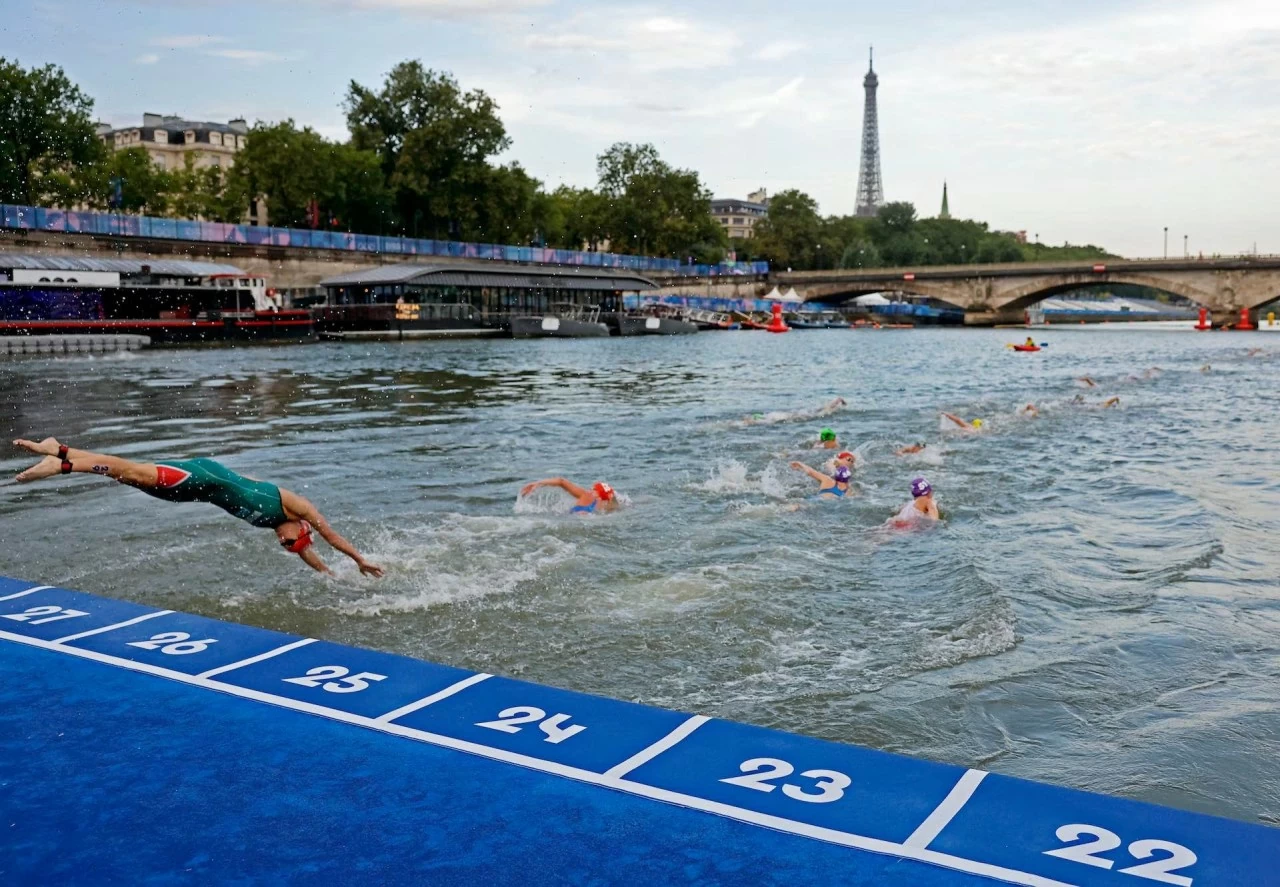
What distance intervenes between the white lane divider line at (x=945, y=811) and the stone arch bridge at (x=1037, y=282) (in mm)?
101259

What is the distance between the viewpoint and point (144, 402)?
29453mm

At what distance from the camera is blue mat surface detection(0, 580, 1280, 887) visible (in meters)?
4.65

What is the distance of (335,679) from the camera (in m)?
7.11

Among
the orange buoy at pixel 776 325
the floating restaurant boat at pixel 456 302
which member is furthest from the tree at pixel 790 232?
the floating restaurant boat at pixel 456 302

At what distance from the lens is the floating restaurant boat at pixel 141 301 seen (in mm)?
55312

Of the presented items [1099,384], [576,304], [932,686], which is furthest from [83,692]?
[576,304]

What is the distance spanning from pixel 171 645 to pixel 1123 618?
8.44 metres

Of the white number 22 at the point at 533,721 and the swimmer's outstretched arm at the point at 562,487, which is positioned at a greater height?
the swimmer's outstretched arm at the point at 562,487

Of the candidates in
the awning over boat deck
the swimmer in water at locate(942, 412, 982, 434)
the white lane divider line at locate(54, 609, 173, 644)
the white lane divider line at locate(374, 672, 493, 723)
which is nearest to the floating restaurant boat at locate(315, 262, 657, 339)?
the awning over boat deck

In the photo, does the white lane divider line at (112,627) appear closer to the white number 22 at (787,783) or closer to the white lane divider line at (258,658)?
the white lane divider line at (258,658)

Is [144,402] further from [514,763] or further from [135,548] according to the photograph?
[514,763]

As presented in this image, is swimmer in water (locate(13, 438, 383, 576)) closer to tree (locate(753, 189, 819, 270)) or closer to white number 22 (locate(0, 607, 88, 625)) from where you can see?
white number 22 (locate(0, 607, 88, 625))

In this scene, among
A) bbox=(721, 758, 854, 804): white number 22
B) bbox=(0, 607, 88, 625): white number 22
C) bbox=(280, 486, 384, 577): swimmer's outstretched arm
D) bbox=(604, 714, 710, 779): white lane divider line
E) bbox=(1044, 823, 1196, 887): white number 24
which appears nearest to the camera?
bbox=(1044, 823, 1196, 887): white number 24

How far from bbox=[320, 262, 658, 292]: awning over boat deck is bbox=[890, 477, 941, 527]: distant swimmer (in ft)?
211
